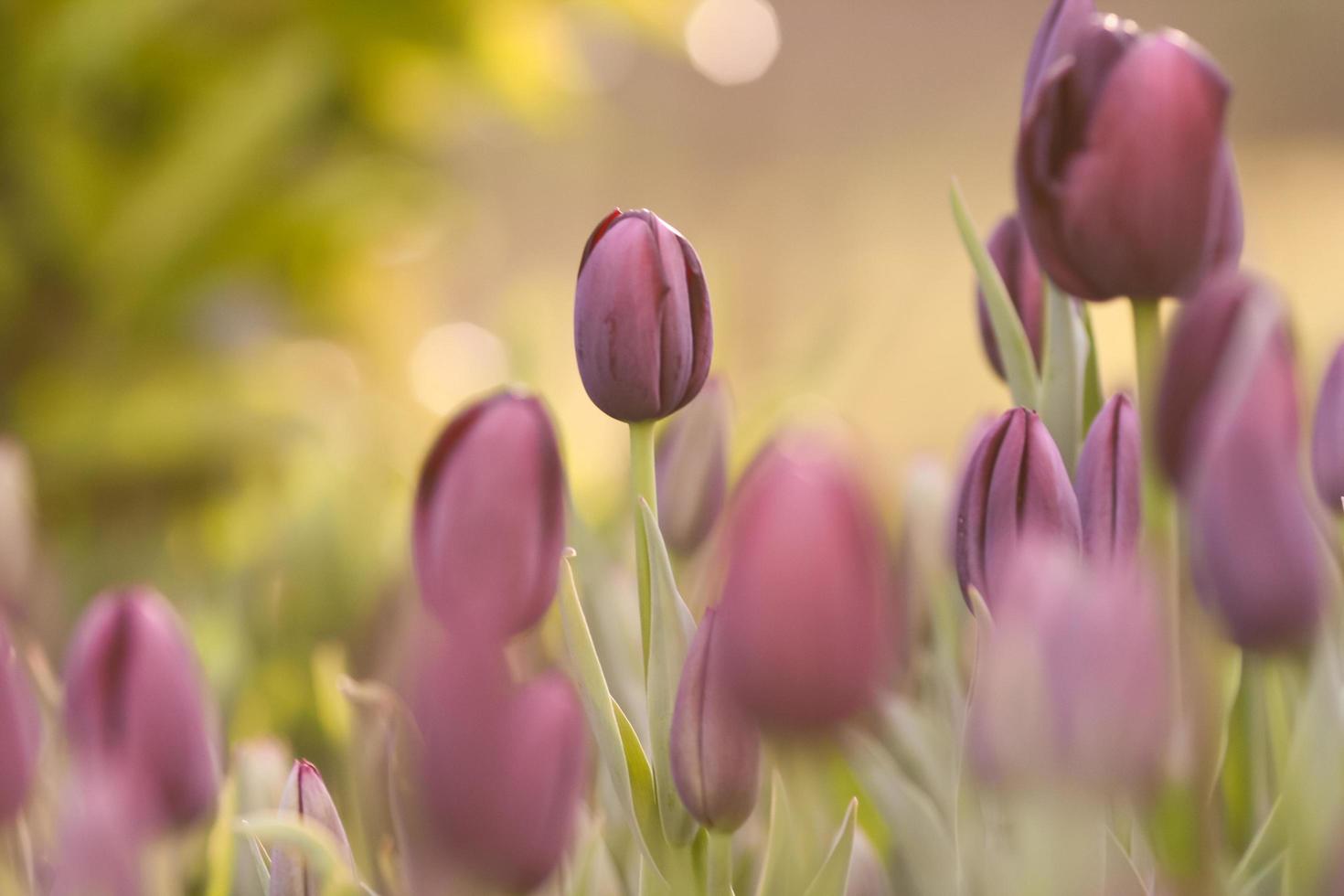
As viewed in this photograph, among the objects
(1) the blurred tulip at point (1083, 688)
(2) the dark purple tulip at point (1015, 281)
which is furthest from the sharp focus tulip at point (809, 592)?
A: (2) the dark purple tulip at point (1015, 281)

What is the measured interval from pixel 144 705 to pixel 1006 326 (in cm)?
13

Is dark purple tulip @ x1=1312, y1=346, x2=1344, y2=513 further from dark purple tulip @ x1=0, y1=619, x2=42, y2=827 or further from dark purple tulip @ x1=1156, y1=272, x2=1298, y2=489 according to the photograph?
dark purple tulip @ x1=0, y1=619, x2=42, y2=827

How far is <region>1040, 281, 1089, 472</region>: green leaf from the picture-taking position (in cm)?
19

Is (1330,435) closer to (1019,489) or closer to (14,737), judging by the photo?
(1019,489)

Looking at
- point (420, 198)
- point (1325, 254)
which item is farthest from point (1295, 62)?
point (420, 198)

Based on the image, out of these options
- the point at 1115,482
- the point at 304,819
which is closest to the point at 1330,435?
the point at 1115,482

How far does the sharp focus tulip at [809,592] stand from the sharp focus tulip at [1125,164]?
0.06 meters

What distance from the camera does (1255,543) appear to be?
0.36 feet

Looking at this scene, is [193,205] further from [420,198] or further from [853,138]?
[853,138]

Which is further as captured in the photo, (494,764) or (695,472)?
(695,472)

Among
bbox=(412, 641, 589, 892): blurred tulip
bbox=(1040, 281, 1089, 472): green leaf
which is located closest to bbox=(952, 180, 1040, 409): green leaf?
bbox=(1040, 281, 1089, 472): green leaf

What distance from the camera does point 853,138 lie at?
2.33 meters

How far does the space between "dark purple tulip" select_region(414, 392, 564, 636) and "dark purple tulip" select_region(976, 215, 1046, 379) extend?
10 centimetres

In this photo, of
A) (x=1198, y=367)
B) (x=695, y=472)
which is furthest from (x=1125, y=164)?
(x=695, y=472)
